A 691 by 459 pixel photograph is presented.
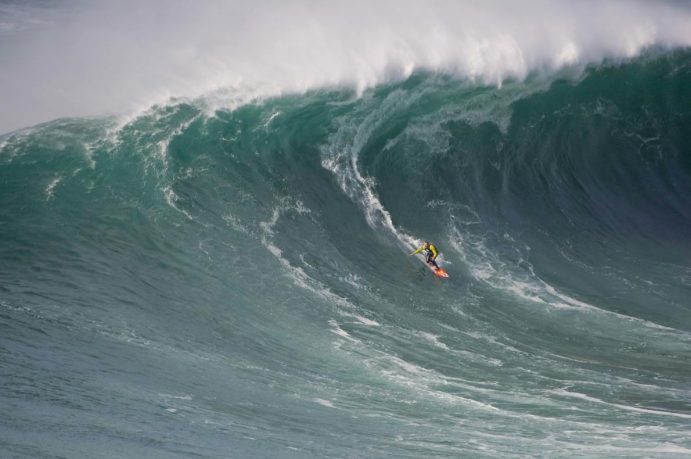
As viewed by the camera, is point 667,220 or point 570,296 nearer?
point 570,296

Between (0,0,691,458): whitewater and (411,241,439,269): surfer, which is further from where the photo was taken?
(411,241,439,269): surfer

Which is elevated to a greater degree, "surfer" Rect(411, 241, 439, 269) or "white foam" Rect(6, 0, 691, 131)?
"white foam" Rect(6, 0, 691, 131)

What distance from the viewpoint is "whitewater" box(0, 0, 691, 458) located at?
966cm

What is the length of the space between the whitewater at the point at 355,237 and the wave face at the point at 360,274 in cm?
6

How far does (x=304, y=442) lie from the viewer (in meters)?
9.04

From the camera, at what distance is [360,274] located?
14086mm

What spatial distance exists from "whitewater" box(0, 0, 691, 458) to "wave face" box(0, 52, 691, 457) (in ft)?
0.18

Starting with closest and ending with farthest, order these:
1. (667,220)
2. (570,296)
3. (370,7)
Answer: (570,296), (667,220), (370,7)

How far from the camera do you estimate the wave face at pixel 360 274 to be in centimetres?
947

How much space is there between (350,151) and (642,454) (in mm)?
9982

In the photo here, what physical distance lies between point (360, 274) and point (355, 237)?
4.37 ft

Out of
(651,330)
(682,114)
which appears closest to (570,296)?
(651,330)

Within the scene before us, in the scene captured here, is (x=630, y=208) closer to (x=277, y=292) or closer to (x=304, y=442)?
(x=277, y=292)

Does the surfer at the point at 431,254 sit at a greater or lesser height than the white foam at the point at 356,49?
lesser
